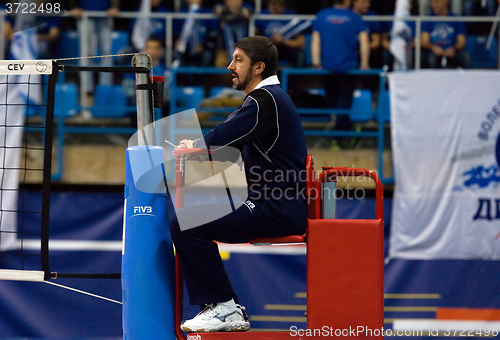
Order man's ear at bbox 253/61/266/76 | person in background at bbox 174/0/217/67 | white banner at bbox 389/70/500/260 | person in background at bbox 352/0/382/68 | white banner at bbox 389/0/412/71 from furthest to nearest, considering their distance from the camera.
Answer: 1. person in background at bbox 174/0/217/67
2. person in background at bbox 352/0/382/68
3. white banner at bbox 389/0/412/71
4. white banner at bbox 389/70/500/260
5. man's ear at bbox 253/61/266/76

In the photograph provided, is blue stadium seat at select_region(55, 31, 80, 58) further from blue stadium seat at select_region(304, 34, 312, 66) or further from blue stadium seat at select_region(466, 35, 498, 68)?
blue stadium seat at select_region(466, 35, 498, 68)

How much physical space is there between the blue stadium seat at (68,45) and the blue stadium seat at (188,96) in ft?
5.73

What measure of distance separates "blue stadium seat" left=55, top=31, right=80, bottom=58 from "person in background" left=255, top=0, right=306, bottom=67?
2.60 meters

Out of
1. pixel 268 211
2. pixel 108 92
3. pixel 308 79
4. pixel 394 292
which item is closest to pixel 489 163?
pixel 394 292

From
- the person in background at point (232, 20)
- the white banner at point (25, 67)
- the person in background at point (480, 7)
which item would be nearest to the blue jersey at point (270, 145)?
the white banner at point (25, 67)

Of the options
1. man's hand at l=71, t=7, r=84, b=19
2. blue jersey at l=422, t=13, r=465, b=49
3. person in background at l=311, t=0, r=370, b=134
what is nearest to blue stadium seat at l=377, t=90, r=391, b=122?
person in background at l=311, t=0, r=370, b=134

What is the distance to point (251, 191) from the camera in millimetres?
3479

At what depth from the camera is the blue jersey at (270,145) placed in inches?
131

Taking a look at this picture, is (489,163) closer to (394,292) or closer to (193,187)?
(394,292)

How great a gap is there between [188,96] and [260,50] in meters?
4.57

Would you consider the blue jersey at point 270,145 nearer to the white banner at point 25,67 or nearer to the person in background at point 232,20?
the white banner at point 25,67

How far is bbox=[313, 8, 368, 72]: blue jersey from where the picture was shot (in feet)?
24.7

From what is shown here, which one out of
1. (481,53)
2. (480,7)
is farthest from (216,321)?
(480,7)

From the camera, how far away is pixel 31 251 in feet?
22.9
